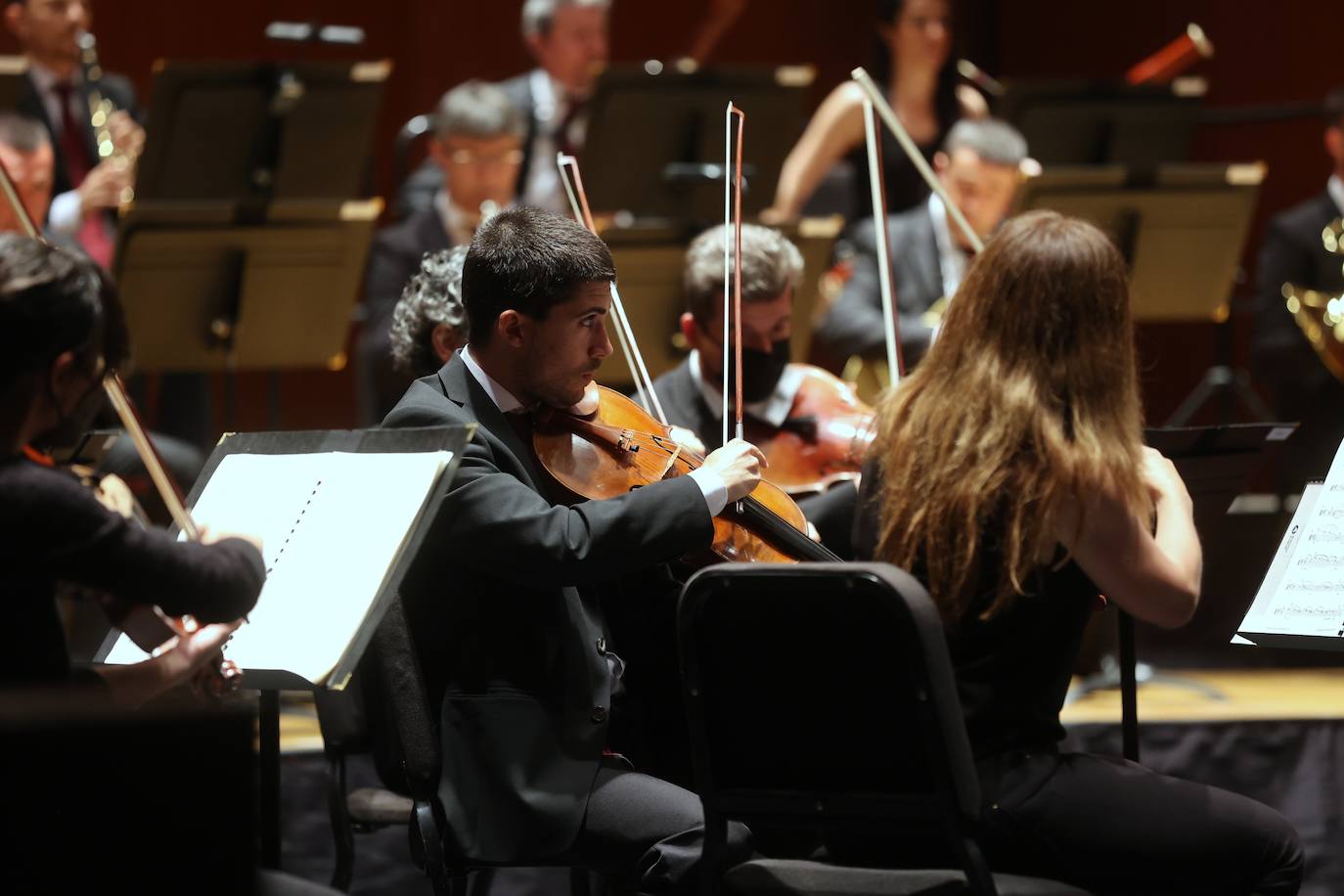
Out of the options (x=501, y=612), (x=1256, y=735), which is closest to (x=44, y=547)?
(x=501, y=612)

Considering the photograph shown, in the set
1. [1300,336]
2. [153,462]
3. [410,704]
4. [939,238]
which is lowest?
[1300,336]

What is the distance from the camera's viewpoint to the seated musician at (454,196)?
4602 mm

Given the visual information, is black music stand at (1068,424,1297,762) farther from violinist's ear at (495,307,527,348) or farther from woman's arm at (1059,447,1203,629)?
violinist's ear at (495,307,527,348)

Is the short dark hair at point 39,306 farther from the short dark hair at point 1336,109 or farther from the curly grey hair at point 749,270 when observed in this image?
the short dark hair at point 1336,109

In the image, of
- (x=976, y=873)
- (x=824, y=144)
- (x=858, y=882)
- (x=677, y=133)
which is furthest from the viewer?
(x=824, y=144)

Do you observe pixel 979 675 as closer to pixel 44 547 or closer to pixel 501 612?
pixel 501 612

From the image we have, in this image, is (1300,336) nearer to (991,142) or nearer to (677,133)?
(991,142)

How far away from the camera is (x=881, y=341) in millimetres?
4422

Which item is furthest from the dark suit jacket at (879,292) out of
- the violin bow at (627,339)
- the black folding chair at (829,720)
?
the black folding chair at (829,720)

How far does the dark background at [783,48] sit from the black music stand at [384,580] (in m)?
4.18

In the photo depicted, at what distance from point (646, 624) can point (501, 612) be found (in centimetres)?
30

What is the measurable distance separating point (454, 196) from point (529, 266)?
259 cm

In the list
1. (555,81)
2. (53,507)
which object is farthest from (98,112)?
(53,507)

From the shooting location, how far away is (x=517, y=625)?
2.13 meters
